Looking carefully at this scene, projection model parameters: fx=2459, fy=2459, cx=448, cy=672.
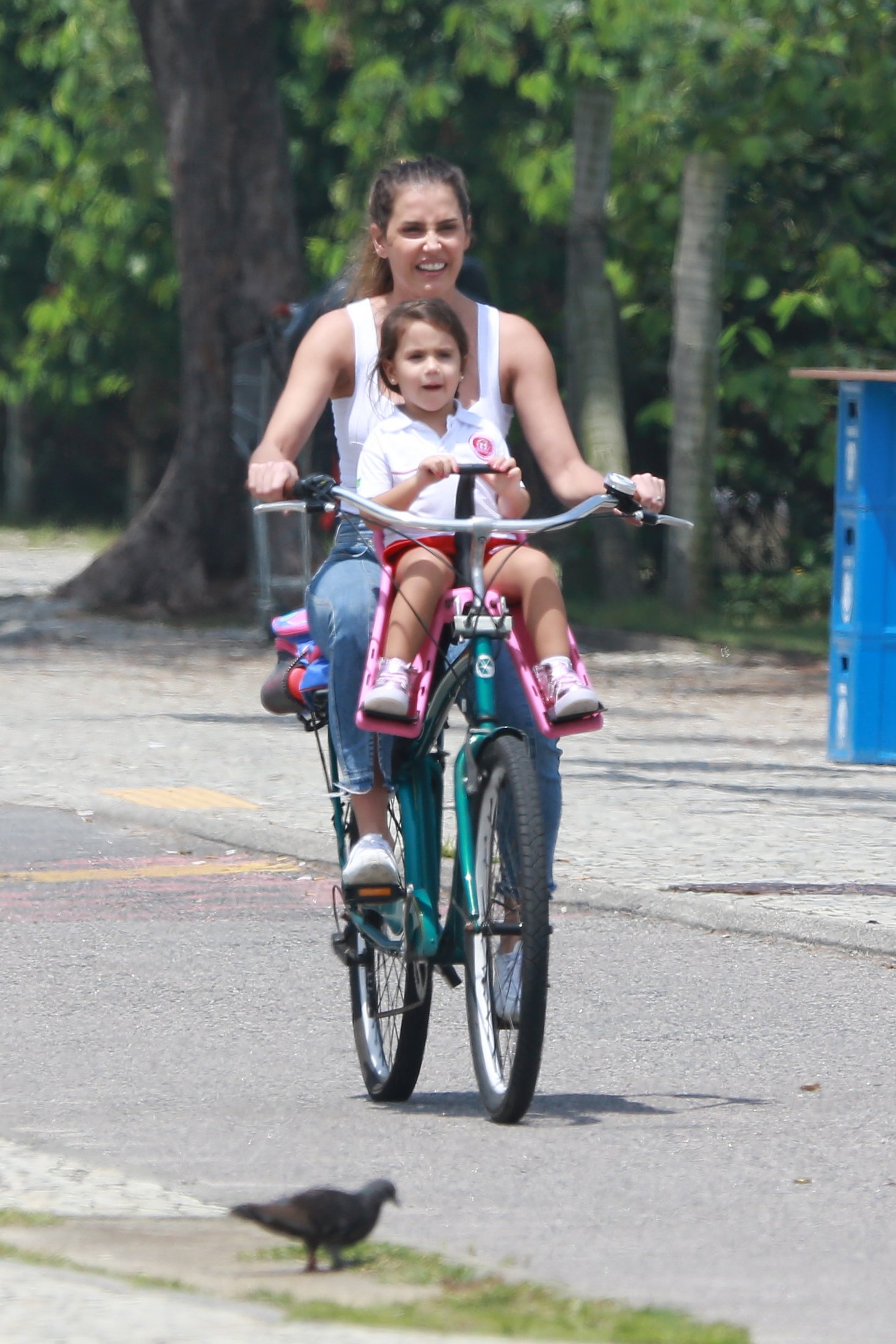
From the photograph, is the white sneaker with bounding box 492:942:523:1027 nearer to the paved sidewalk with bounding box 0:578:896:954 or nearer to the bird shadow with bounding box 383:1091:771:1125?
the bird shadow with bounding box 383:1091:771:1125

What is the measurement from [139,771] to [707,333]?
8030 mm

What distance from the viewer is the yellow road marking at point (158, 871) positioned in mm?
8023

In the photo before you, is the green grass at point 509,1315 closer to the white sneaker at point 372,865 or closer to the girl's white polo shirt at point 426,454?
the white sneaker at point 372,865

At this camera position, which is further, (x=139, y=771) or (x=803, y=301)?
(x=803, y=301)

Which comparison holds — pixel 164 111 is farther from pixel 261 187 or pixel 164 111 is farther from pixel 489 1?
pixel 489 1

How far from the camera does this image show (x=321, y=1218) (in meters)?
3.61

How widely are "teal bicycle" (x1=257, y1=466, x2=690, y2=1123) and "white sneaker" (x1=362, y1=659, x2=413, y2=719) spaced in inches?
2.7

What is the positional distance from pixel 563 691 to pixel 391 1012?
835 millimetres

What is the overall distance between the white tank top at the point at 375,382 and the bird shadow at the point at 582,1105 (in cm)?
130

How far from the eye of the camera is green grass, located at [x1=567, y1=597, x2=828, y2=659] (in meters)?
16.4

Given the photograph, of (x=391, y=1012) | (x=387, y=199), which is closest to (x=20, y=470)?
(x=387, y=199)

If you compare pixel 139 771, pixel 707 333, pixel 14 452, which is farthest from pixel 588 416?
→ pixel 14 452

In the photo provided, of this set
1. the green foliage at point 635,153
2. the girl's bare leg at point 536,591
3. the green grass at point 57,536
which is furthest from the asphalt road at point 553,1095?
the green grass at point 57,536

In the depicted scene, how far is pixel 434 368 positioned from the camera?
489 cm
